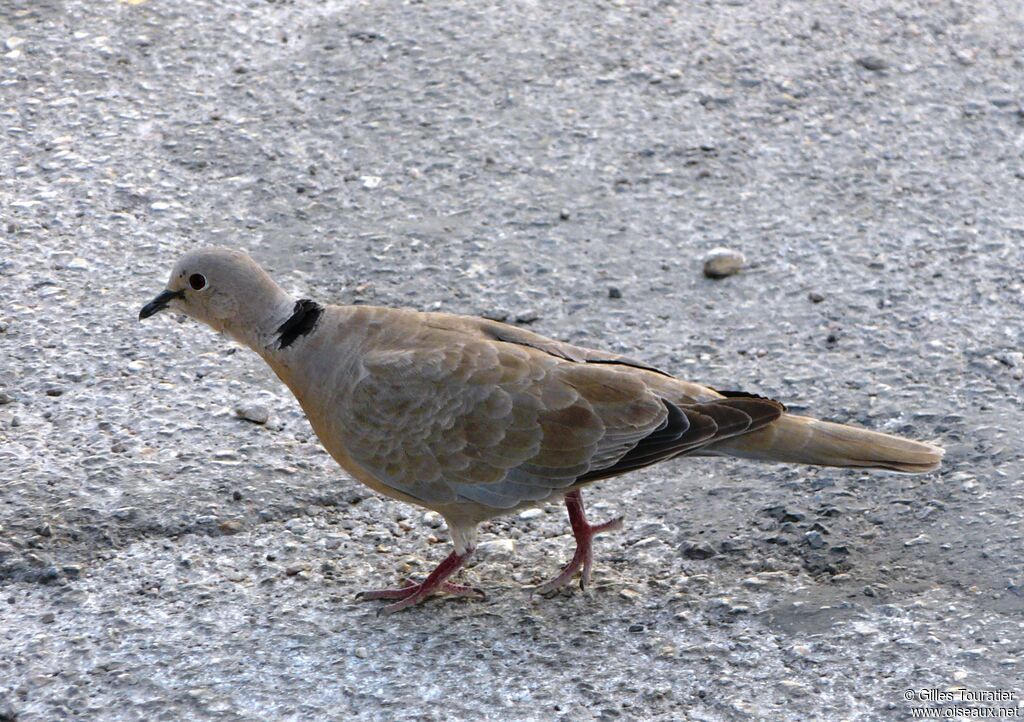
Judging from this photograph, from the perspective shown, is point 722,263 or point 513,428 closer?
point 513,428

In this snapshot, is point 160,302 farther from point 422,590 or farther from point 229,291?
point 422,590

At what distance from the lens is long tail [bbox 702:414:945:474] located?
3.80 metres

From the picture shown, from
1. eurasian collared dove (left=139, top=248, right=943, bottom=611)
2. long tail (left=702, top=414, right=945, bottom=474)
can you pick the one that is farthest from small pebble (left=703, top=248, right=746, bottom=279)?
long tail (left=702, top=414, right=945, bottom=474)

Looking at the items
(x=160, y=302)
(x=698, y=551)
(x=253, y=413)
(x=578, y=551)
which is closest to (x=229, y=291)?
(x=160, y=302)

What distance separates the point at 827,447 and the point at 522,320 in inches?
66.4

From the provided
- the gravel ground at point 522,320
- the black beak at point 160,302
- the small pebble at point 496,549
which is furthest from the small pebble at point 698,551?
the black beak at point 160,302

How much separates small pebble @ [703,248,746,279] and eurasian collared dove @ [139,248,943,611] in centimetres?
153

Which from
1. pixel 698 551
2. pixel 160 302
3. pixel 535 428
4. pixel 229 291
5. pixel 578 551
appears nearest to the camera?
pixel 535 428

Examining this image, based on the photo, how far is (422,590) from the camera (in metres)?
3.86

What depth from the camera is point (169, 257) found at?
213 inches

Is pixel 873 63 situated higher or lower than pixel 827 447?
higher

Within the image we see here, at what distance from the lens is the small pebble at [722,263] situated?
545 cm

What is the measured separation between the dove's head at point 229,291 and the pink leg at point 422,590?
36.5 inches

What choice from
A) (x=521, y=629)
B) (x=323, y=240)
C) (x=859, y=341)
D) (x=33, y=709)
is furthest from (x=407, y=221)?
(x=33, y=709)
